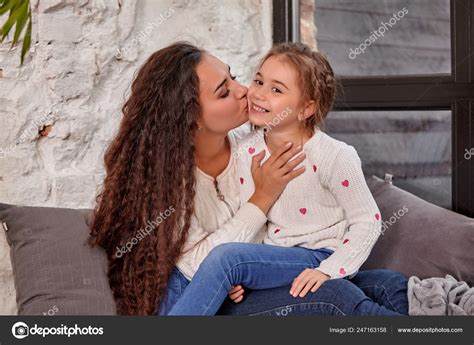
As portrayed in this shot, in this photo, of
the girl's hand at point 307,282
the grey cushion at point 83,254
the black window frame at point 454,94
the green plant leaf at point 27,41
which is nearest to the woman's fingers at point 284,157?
the girl's hand at point 307,282

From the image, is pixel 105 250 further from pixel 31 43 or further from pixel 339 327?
pixel 31 43

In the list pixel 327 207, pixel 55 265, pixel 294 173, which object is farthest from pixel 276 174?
pixel 55 265

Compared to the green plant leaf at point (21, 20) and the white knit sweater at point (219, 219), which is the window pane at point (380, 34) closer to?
the white knit sweater at point (219, 219)

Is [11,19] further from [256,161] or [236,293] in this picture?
[236,293]

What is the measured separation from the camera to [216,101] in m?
1.94

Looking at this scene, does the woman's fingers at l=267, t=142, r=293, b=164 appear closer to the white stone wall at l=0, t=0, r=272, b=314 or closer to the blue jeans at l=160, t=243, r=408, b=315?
the blue jeans at l=160, t=243, r=408, b=315

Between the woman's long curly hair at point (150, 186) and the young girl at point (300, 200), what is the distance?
0.14m

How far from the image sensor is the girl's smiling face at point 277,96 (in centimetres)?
192

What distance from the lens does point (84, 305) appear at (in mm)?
1840

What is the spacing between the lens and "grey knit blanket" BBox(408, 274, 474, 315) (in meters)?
1.78

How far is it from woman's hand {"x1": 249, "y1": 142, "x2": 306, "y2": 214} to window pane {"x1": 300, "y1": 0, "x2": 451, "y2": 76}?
0.63m

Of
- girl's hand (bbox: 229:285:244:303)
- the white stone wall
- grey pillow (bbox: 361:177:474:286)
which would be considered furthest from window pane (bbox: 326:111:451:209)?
girl's hand (bbox: 229:285:244:303)

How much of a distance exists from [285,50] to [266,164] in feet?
0.87

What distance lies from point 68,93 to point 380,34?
90 cm
